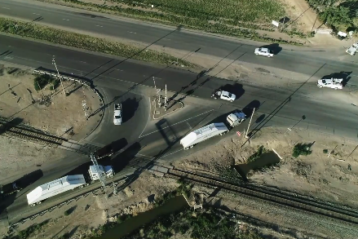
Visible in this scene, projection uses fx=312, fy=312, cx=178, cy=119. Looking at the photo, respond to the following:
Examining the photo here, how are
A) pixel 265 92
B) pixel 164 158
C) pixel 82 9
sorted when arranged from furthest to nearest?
pixel 82 9
pixel 265 92
pixel 164 158

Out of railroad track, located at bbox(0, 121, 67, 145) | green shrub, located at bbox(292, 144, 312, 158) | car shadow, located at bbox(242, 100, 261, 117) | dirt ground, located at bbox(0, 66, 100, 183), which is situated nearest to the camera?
dirt ground, located at bbox(0, 66, 100, 183)

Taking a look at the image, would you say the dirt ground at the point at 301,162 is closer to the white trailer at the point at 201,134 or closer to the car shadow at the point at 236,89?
the white trailer at the point at 201,134

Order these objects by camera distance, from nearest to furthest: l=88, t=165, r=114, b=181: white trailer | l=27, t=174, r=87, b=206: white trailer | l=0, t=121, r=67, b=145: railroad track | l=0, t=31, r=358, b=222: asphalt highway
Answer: l=27, t=174, r=87, b=206: white trailer, l=88, t=165, r=114, b=181: white trailer, l=0, t=121, r=67, b=145: railroad track, l=0, t=31, r=358, b=222: asphalt highway

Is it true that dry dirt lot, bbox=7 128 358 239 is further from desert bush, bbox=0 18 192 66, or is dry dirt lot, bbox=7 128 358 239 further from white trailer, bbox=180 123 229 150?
desert bush, bbox=0 18 192 66

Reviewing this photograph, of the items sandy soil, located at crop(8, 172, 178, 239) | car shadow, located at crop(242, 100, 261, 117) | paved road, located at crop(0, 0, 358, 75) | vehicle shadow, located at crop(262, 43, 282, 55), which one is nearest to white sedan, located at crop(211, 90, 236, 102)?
car shadow, located at crop(242, 100, 261, 117)

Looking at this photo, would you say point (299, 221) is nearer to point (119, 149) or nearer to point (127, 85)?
point (119, 149)

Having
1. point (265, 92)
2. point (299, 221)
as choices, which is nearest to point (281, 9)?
point (265, 92)
